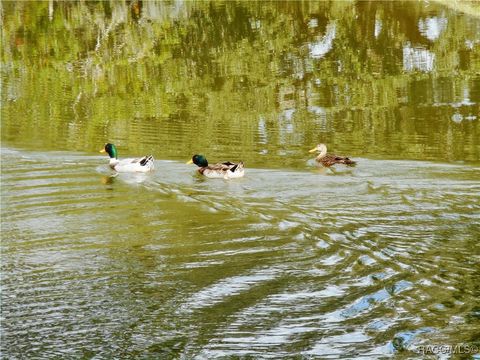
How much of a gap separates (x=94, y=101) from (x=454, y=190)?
11084mm

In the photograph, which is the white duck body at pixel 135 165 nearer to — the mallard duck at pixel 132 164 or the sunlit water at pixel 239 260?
the mallard duck at pixel 132 164

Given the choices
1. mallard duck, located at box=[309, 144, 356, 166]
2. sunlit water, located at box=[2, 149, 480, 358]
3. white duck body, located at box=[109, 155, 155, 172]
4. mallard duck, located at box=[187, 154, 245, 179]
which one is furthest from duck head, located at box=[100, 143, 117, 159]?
mallard duck, located at box=[309, 144, 356, 166]

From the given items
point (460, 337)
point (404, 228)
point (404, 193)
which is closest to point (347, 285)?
point (460, 337)

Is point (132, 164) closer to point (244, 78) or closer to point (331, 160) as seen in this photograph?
point (331, 160)

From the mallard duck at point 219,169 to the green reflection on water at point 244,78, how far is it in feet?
3.72

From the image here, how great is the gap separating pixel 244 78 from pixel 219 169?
10.3m

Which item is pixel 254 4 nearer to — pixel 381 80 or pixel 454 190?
pixel 381 80

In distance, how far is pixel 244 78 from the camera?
79.6 ft

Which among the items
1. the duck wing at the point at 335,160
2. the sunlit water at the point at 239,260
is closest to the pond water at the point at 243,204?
the sunlit water at the point at 239,260

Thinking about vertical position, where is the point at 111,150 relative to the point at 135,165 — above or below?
above

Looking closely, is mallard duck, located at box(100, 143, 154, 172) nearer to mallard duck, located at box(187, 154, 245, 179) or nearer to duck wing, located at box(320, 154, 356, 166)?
mallard duck, located at box(187, 154, 245, 179)

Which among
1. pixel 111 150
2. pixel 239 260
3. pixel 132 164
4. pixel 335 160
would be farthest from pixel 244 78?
pixel 239 260

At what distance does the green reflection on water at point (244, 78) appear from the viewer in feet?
58.2

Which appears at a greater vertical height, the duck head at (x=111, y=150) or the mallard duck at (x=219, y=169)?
the duck head at (x=111, y=150)
